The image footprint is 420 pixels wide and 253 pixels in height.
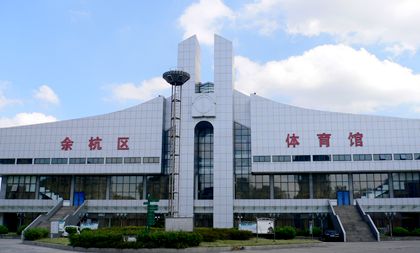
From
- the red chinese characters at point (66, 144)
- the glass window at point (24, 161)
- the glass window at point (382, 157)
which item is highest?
the red chinese characters at point (66, 144)

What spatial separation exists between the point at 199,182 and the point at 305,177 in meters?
12.6

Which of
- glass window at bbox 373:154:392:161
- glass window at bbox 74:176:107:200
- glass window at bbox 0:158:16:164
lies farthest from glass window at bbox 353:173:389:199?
glass window at bbox 0:158:16:164

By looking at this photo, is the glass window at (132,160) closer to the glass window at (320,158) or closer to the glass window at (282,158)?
the glass window at (282,158)

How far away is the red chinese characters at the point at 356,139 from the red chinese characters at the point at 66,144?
3293 cm

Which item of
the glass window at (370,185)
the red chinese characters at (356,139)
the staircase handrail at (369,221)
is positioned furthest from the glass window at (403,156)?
the staircase handrail at (369,221)

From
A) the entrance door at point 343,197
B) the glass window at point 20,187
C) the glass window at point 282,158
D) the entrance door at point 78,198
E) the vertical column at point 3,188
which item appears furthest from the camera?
the vertical column at point 3,188

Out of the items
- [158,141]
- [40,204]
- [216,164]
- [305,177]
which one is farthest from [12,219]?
[305,177]

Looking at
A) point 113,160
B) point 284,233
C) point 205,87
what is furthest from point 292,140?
point 113,160

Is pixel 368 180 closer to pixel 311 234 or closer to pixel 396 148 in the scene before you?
pixel 396 148

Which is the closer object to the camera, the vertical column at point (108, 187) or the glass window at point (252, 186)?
the glass window at point (252, 186)

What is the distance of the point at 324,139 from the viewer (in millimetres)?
49188

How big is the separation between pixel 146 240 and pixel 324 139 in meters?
29.9

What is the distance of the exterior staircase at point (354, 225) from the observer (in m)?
39.8

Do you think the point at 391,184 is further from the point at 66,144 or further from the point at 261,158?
the point at 66,144
